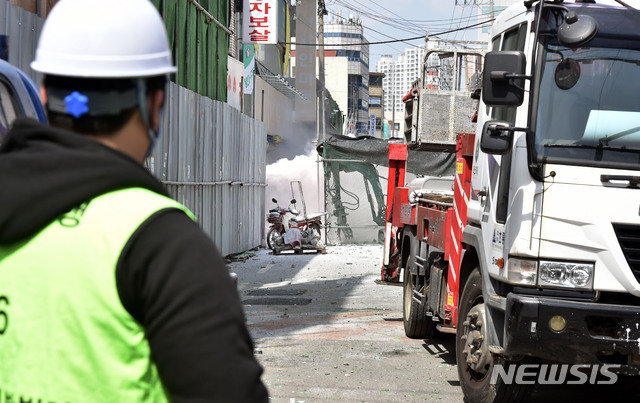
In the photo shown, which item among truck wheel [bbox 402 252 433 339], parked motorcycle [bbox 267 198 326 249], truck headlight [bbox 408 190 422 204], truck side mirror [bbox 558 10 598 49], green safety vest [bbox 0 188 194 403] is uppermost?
truck side mirror [bbox 558 10 598 49]

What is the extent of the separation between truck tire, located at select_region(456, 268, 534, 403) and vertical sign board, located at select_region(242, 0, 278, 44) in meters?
19.1

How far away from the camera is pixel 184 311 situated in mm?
1529

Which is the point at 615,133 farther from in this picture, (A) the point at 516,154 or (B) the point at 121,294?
(B) the point at 121,294

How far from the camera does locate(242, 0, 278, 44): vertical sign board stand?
25469mm

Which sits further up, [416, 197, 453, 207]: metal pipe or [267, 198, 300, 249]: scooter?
[416, 197, 453, 207]: metal pipe

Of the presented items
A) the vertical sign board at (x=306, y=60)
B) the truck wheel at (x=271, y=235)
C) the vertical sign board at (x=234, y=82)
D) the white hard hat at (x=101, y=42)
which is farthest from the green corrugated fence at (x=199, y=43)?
the vertical sign board at (x=306, y=60)

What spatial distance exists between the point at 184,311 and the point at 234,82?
2347cm

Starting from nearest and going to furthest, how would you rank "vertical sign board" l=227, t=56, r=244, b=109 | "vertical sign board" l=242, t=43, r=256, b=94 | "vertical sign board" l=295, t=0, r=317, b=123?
"vertical sign board" l=227, t=56, r=244, b=109, "vertical sign board" l=242, t=43, r=256, b=94, "vertical sign board" l=295, t=0, r=317, b=123

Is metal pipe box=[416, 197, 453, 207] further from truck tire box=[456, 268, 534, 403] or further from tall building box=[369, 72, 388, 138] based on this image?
tall building box=[369, 72, 388, 138]

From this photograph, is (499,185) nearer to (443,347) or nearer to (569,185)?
(569,185)

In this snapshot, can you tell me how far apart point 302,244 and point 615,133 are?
16.6m

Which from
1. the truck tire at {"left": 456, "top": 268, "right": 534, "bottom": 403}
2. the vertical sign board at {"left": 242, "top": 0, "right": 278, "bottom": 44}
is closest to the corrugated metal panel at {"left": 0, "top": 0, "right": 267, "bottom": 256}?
Result: the vertical sign board at {"left": 242, "top": 0, "right": 278, "bottom": 44}

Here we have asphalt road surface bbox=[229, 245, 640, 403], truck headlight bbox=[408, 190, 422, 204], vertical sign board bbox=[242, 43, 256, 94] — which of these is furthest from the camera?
vertical sign board bbox=[242, 43, 256, 94]

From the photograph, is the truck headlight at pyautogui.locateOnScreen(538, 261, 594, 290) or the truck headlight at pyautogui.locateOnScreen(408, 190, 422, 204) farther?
the truck headlight at pyautogui.locateOnScreen(408, 190, 422, 204)
